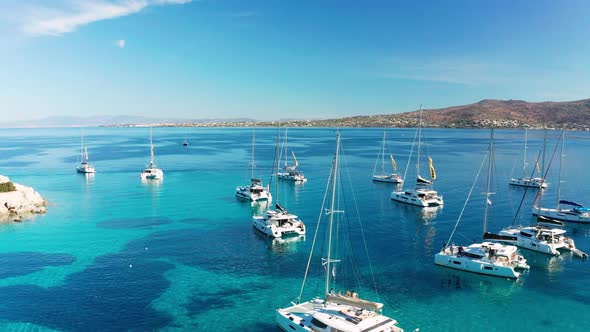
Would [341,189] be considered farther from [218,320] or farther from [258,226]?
[218,320]

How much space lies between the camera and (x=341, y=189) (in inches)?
3177

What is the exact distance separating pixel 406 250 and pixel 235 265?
62.4ft

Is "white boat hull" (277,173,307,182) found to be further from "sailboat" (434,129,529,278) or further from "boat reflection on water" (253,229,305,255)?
"sailboat" (434,129,529,278)

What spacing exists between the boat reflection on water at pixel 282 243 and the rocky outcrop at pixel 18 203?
36805 mm

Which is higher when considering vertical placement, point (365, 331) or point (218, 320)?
point (365, 331)

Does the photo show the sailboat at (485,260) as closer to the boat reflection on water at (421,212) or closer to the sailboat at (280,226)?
the boat reflection on water at (421,212)

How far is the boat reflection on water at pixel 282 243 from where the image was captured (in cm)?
4469

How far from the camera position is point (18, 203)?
200ft

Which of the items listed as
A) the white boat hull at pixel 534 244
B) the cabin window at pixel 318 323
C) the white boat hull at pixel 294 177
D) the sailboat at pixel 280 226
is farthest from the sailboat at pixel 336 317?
the white boat hull at pixel 294 177

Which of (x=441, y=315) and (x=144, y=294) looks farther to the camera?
(x=144, y=294)

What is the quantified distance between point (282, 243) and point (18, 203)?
43089mm

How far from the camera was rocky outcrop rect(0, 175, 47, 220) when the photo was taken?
59091mm

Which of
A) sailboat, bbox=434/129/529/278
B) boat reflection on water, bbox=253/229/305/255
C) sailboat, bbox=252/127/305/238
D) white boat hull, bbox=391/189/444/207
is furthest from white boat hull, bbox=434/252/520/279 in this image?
white boat hull, bbox=391/189/444/207

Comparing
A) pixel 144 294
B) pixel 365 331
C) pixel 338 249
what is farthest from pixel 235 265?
pixel 365 331
